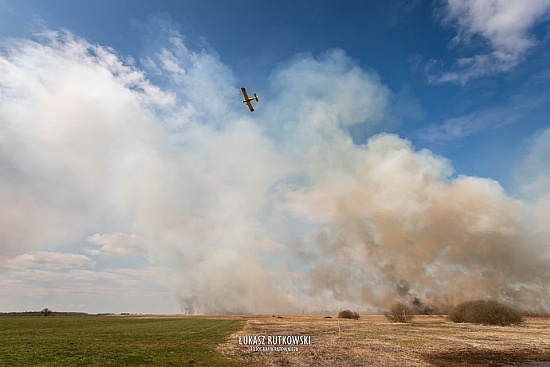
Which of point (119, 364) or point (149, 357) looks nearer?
point (119, 364)

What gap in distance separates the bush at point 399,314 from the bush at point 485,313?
1849 cm

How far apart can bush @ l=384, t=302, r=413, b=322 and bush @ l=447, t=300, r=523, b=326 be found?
1849 centimetres

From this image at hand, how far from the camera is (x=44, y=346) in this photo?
→ 39.8 m

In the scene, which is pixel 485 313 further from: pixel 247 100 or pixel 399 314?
pixel 247 100

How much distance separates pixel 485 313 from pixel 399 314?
Answer: 1077 inches

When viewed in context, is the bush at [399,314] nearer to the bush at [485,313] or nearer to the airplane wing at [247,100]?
the bush at [485,313]

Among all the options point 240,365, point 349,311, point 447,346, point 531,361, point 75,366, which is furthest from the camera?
point 349,311

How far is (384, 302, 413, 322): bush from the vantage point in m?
116

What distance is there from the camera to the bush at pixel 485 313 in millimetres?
104000

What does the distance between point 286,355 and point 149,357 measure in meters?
15.7

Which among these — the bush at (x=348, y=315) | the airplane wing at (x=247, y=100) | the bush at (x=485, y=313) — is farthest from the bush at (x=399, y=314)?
the airplane wing at (x=247, y=100)

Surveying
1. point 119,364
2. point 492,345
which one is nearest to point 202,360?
point 119,364

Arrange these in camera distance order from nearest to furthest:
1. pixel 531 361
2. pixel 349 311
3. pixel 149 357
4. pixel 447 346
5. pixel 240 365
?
1. pixel 240 365
2. pixel 149 357
3. pixel 531 361
4. pixel 447 346
5. pixel 349 311

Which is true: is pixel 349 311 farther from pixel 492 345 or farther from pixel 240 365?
pixel 240 365
